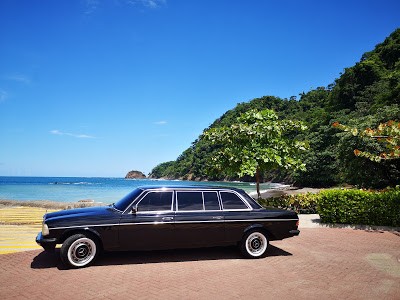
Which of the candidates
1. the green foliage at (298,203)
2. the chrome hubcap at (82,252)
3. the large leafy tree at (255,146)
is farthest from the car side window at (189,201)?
the green foliage at (298,203)

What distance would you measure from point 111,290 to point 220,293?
1890mm

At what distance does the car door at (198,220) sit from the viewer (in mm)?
6770

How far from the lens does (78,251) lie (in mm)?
6207

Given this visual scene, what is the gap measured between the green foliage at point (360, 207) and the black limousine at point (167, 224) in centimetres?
534

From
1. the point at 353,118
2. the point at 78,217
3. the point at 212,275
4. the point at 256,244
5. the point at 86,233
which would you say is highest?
the point at 353,118

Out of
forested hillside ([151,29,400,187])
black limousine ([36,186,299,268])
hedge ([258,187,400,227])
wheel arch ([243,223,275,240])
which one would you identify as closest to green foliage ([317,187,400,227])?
hedge ([258,187,400,227])

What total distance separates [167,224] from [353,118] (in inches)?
1968

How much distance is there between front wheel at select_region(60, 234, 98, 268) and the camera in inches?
239

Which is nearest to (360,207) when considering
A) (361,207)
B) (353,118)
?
(361,207)

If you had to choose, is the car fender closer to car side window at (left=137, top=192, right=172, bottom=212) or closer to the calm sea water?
car side window at (left=137, top=192, right=172, bottom=212)

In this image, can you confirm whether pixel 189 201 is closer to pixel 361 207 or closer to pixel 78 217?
pixel 78 217

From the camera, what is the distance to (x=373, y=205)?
11.5m

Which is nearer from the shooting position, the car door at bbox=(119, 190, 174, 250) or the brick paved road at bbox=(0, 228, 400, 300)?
the brick paved road at bbox=(0, 228, 400, 300)

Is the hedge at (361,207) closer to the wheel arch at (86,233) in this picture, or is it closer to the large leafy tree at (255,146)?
the large leafy tree at (255,146)
